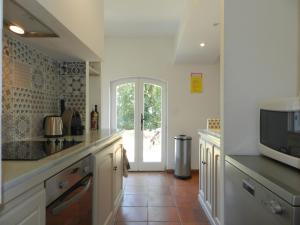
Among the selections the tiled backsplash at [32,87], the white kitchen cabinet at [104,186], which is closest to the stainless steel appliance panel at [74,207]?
the white kitchen cabinet at [104,186]

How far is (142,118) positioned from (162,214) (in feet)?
7.71

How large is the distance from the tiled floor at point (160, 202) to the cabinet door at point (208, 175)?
0.21m

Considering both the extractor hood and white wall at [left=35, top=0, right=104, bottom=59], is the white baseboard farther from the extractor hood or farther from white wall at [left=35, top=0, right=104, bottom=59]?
the extractor hood

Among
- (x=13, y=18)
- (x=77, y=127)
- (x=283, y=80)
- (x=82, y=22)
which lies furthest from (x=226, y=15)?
(x=77, y=127)

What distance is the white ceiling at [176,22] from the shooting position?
309 cm

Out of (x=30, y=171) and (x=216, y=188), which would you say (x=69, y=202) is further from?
(x=216, y=188)

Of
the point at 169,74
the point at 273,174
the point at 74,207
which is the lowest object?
the point at 74,207

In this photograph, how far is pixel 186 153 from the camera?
4555 mm

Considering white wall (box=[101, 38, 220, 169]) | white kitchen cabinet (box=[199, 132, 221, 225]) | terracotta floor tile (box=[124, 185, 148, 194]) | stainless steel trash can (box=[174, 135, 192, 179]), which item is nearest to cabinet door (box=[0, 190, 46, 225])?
white kitchen cabinet (box=[199, 132, 221, 225])

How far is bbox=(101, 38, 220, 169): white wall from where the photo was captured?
4.92m

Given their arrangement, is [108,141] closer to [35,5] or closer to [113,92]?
[35,5]

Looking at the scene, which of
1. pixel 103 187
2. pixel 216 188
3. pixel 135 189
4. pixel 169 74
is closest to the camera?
pixel 103 187

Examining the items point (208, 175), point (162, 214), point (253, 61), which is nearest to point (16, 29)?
point (253, 61)

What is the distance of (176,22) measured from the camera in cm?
407
